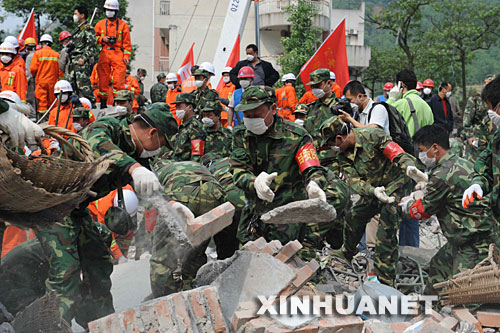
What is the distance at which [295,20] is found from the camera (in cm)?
2022

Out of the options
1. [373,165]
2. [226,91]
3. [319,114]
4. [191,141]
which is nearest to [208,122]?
[191,141]

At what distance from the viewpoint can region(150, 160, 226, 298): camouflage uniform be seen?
16.4ft

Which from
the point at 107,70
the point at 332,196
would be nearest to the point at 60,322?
the point at 332,196

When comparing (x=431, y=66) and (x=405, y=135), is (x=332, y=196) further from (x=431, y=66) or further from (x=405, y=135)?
(x=431, y=66)

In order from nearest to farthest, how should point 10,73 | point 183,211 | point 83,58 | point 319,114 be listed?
point 183,211
point 319,114
point 10,73
point 83,58

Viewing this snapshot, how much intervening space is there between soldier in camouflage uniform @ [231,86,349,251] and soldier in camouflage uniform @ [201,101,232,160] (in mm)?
3516

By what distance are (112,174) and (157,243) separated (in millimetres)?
944

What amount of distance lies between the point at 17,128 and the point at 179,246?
1.85 metres

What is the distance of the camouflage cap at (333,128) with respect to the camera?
262 inches

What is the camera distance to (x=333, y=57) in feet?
34.4

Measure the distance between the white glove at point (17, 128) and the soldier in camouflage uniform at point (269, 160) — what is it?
1.90 m

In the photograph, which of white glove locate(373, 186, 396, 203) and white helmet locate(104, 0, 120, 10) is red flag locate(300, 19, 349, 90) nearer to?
white helmet locate(104, 0, 120, 10)

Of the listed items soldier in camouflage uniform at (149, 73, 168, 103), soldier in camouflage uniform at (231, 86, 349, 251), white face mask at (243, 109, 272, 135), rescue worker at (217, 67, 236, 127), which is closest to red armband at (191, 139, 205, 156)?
rescue worker at (217, 67, 236, 127)

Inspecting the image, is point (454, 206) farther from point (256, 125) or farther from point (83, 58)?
point (83, 58)
